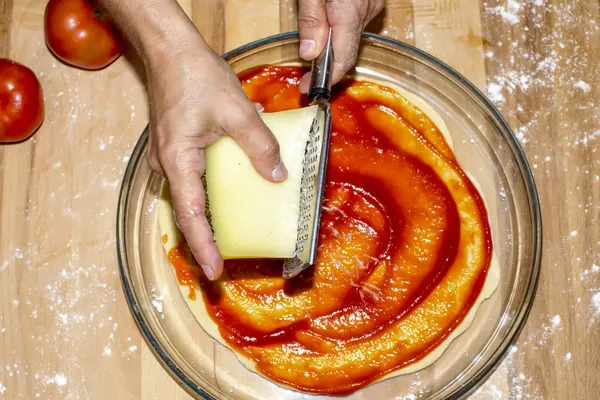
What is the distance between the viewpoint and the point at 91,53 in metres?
2.25

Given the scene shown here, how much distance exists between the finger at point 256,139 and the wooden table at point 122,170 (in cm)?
70

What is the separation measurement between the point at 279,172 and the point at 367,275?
517mm

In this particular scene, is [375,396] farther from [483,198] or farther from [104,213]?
[104,213]

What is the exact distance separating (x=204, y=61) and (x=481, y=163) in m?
1.09

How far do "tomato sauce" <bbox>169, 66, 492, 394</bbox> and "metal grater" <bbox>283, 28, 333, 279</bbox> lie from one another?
27 centimetres

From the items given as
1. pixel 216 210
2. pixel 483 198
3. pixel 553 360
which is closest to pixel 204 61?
pixel 216 210

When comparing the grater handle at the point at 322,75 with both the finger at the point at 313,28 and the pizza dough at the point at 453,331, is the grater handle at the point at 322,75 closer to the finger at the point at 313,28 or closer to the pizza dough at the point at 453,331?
the finger at the point at 313,28

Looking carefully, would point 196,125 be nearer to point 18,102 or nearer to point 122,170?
point 122,170

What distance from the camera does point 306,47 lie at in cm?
192

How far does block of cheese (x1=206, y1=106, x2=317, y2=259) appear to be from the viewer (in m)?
1.80

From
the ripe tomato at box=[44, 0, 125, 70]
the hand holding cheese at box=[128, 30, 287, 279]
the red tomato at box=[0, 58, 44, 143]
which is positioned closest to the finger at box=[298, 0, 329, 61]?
the hand holding cheese at box=[128, 30, 287, 279]

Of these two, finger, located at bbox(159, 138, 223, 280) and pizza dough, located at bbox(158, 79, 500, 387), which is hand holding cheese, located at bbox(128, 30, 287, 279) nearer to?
finger, located at bbox(159, 138, 223, 280)

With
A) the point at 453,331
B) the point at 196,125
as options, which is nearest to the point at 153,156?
the point at 196,125

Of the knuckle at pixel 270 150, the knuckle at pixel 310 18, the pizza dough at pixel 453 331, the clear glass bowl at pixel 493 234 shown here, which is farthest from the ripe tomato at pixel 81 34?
the knuckle at pixel 270 150
